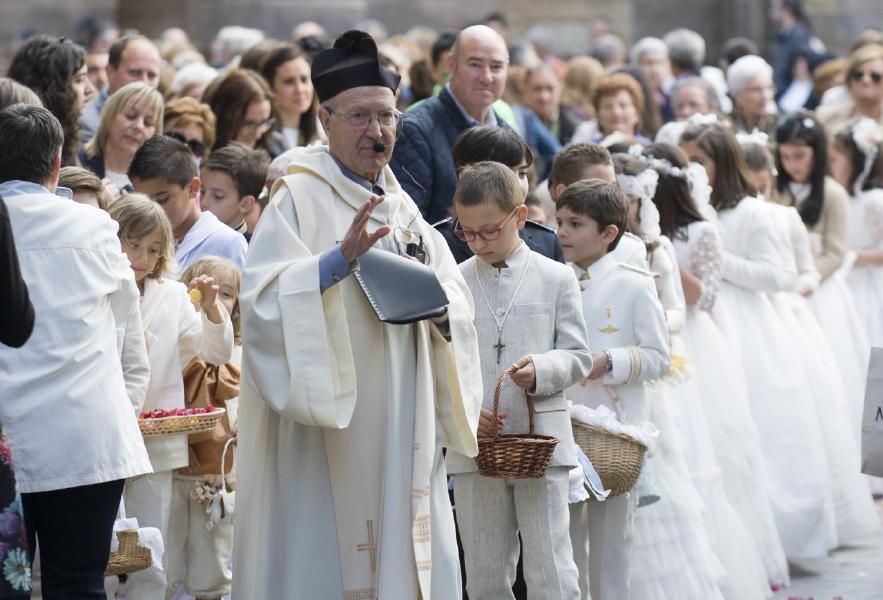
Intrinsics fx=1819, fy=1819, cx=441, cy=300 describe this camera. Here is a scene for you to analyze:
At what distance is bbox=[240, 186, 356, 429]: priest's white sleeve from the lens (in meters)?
5.82

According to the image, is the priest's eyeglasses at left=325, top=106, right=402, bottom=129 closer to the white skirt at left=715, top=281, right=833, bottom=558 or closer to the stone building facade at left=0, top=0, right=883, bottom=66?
the white skirt at left=715, top=281, right=833, bottom=558

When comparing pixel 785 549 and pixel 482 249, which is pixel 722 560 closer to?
pixel 785 549

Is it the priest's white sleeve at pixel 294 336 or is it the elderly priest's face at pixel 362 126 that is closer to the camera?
the priest's white sleeve at pixel 294 336

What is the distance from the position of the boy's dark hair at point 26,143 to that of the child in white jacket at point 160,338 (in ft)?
4.00

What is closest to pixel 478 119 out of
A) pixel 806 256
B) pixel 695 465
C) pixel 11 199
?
pixel 695 465

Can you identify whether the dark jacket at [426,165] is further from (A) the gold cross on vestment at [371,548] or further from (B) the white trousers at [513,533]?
(A) the gold cross on vestment at [371,548]

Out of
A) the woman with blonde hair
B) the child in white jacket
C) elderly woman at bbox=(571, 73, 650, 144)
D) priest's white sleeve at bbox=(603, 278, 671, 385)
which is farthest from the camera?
the woman with blonde hair

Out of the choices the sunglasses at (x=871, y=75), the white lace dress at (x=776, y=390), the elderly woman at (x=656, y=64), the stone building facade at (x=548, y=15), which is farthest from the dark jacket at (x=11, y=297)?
the stone building facade at (x=548, y=15)

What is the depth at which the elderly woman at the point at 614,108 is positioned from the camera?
1191cm

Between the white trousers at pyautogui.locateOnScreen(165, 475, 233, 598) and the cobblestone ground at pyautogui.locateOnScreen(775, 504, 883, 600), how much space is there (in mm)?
3026

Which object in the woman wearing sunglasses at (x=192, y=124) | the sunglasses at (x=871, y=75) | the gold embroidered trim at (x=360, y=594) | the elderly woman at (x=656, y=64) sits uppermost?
the elderly woman at (x=656, y=64)

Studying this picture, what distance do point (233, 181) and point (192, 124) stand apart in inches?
44.9

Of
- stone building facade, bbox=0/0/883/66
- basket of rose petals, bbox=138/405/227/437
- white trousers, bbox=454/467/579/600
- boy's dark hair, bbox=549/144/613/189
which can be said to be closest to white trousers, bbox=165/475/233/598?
basket of rose petals, bbox=138/405/227/437

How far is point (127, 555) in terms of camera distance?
6.54 metres
